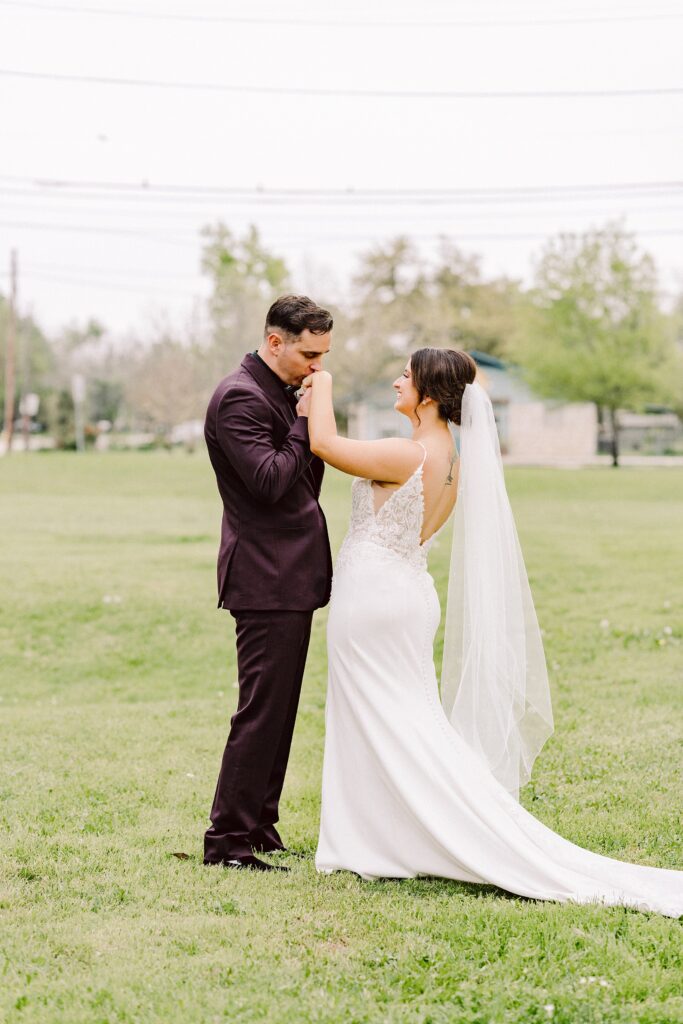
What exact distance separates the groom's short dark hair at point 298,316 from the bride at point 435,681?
8.8 inches

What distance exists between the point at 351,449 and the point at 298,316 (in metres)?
0.58

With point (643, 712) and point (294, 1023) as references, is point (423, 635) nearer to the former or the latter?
point (294, 1023)

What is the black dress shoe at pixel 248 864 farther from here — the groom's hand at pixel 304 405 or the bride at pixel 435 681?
the groom's hand at pixel 304 405

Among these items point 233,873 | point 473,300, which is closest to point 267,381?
point 233,873

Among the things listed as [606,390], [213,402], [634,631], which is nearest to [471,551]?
[213,402]

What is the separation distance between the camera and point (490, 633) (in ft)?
17.6

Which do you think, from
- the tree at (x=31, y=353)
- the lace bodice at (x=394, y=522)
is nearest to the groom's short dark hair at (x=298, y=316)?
the lace bodice at (x=394, y=522)

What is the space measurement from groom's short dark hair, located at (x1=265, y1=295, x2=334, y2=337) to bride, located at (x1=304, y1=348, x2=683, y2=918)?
224 millimetres

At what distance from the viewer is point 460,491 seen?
211 inches

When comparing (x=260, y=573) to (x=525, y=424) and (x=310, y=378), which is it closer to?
(x=310, y=378)

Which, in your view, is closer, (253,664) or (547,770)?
(253,664)

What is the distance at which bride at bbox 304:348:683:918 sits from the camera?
15.7 feet

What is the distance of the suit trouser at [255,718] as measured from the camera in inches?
199

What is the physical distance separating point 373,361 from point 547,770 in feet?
154
